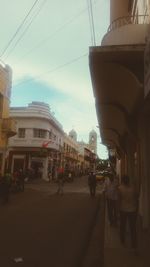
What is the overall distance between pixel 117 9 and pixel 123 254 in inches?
358

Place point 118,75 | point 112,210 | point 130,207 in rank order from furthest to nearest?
point 112,210 → point 118,75 → point 130,207

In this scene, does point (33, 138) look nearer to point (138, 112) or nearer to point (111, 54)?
point (138, 112)

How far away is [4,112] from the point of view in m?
24.0

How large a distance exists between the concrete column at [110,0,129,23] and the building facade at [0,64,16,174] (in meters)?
11.8

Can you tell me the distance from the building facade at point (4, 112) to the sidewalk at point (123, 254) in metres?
16.2

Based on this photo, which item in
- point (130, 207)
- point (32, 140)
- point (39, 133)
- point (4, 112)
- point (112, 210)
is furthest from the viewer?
point (39, 133)

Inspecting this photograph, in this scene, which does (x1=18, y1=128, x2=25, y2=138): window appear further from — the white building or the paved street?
the paved street

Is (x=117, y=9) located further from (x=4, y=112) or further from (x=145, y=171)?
(x=4, y=112)

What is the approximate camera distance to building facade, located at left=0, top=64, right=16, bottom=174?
2330 cm

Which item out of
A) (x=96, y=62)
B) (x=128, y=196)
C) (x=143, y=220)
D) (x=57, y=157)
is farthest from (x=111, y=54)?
(x=57, y=157)

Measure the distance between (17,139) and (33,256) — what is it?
34073 millimetres

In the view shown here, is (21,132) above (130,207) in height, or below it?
above

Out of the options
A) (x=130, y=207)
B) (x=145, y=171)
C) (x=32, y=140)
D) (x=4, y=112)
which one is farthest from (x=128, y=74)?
(x=32, y=140)

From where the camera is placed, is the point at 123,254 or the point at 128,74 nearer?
the point at 123,254
